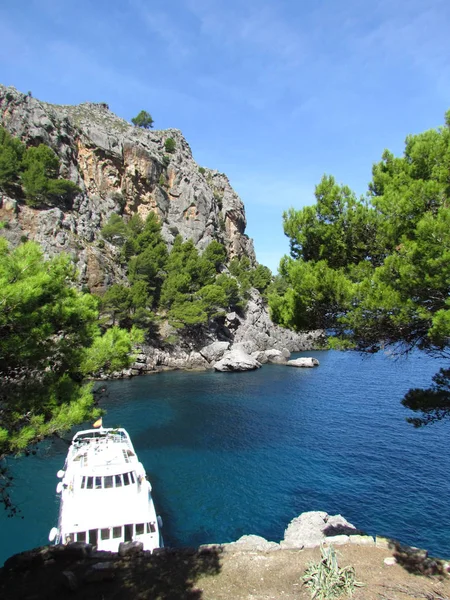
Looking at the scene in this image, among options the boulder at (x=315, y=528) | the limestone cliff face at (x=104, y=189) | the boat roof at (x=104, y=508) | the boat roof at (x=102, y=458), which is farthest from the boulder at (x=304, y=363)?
the boat roof at (x=104, y=508)

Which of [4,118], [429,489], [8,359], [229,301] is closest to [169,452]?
[429,489]

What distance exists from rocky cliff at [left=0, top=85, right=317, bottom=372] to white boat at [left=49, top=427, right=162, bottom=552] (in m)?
Answer: 36.0

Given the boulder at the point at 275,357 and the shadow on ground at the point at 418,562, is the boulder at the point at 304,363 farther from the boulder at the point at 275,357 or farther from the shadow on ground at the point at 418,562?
the shadow on ground at the point at 418,562

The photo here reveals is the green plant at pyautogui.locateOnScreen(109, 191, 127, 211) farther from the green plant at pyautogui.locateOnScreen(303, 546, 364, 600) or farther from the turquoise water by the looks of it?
the green plant at pyautogui.locateOnScreen(303, 546, 364, 600)

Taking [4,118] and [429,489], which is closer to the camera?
[429,489]

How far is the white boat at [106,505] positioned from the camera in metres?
12.8

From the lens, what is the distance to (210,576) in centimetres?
793

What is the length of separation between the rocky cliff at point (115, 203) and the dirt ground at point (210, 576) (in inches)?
1721

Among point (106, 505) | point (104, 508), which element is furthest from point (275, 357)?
point (104, 508)

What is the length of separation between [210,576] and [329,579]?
2.44 m

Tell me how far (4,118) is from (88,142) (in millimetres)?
14258

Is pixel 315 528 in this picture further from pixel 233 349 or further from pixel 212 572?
pixel 233 349

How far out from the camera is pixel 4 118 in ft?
210

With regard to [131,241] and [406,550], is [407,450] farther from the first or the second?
[131,241]
